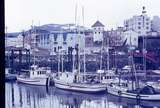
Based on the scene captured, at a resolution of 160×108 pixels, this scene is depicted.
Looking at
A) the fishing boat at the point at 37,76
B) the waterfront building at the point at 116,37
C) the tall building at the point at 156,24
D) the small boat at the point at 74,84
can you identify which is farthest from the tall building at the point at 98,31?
the small boat at the point at 74,84

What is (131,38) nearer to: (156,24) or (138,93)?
(156,24)

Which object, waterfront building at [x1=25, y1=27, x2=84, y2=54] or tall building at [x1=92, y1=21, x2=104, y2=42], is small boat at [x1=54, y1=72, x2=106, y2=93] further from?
tall building at [x1=92, y1=21, x2=104, y2=42]

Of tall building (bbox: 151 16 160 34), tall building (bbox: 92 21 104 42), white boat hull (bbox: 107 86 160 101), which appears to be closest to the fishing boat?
tall building (bbox: 92 21 104 42)

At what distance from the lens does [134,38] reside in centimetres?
157

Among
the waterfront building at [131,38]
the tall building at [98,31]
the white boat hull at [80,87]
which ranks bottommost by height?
the white boat hull at [80,87]

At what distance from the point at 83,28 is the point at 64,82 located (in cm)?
62

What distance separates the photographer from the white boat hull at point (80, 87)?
2.26 meters

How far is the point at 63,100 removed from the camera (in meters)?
2.08

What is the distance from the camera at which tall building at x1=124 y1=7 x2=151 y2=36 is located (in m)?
1.46

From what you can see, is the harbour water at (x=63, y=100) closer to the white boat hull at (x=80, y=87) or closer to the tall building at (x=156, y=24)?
the white boat hull at (x=80, y=87)

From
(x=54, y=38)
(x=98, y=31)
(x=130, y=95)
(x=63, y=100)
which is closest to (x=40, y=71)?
(x=63, y=100)

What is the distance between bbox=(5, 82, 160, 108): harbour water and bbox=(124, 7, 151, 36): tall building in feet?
1.96

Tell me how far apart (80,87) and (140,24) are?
1.02 m

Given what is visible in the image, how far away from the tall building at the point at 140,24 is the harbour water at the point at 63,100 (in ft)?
1.96
